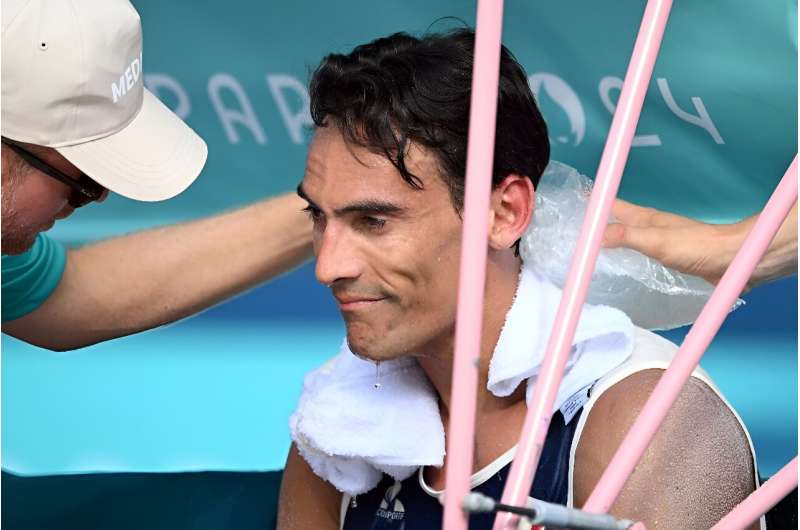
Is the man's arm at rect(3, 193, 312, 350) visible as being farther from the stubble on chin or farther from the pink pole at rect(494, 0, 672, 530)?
the pink pole at rect(494, 0, 672, 530)

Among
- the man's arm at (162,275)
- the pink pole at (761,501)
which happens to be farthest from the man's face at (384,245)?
the pink pole at (761,501)

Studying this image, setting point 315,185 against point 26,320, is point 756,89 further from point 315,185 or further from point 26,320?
point 26,320

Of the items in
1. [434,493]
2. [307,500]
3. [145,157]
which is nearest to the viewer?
[145,157]

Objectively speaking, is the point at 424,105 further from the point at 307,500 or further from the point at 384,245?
the point at 307,500

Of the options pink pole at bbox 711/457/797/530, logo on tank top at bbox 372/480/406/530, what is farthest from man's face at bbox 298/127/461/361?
pink pole at bbox 711/457/797/530

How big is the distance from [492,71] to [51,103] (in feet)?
2.24

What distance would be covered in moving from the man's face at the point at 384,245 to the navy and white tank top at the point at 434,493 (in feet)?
0.60

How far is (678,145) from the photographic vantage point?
2230 mm

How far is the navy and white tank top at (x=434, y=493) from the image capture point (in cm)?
149

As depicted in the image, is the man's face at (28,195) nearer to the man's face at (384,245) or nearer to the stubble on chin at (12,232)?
the stubble on chin at (12,232)

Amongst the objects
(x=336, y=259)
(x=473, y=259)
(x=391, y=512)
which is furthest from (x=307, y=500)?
(x=473, y=259)

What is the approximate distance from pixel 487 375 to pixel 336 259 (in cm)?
26

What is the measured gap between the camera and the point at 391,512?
1.69m

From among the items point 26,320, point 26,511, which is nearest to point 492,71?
point 26,320
